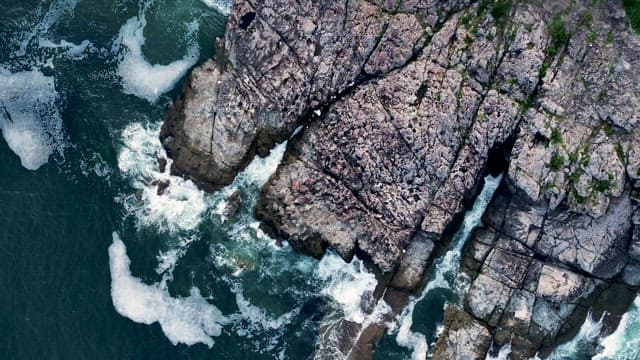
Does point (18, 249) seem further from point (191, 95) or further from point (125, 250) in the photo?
point (191, 95)

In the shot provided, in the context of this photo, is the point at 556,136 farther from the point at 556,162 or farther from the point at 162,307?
the point at 162,307

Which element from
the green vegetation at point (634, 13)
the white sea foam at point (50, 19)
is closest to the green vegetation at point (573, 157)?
the green vegetation at point (634, 13)

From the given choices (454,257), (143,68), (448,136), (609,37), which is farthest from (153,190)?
(609,37)

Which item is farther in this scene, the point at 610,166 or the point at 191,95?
the point at 191,95

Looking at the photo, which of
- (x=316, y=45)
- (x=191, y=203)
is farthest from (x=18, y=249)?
(x=316, y=45)

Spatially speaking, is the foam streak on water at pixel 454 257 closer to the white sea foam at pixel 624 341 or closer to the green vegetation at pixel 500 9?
the green vegetation at pixel 500 9

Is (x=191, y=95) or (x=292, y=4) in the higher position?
(x=292, y=4)
